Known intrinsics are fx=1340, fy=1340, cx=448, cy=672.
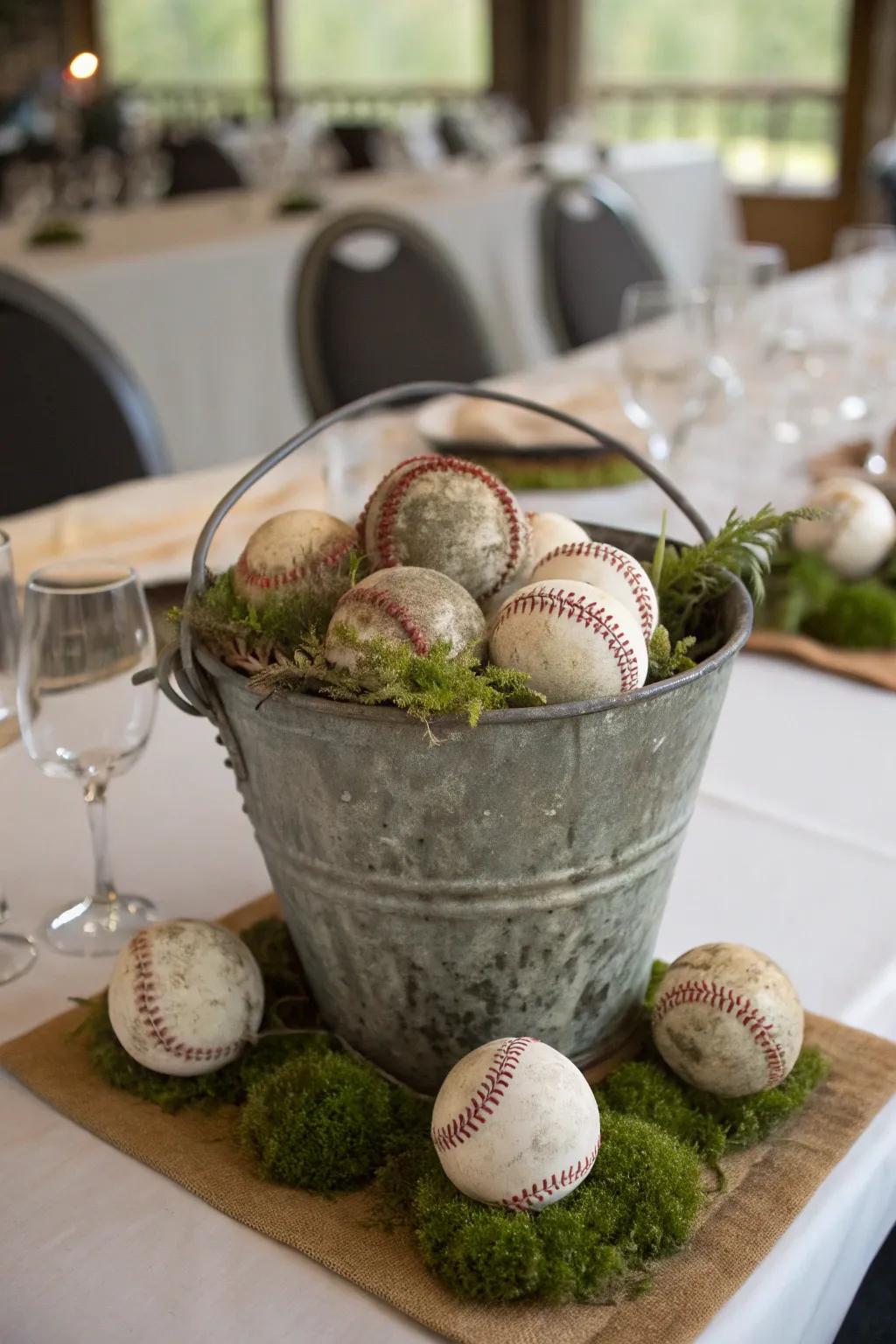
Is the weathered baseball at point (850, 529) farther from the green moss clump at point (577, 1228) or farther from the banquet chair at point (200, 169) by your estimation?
the banquet chair at point (200, 169)

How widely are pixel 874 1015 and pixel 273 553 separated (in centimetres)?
37

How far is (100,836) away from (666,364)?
86cm

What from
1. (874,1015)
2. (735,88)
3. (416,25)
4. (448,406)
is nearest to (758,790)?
(874,1015)

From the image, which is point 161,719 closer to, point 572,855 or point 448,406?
point 572,855

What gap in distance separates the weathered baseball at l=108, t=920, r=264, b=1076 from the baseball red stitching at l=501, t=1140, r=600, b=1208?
15 cm

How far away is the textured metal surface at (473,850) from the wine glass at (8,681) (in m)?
0.17

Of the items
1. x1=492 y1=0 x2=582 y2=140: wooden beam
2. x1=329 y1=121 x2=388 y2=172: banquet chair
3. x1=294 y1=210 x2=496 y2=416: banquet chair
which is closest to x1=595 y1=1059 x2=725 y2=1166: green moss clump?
x1=294 y1=210 x2=496 y2=416: banquet chair

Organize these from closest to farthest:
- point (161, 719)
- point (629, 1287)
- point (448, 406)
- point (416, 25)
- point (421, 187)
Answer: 1. point (629, 1287)
2. point (161, 719)
3. point (448, 406)
4. point (421, 187)
5. point (416, 25)

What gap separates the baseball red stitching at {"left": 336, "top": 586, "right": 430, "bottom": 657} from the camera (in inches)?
20.5

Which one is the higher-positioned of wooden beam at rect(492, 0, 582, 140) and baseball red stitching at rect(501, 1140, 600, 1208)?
wooden beam at rect(492, 0, 582, 140)

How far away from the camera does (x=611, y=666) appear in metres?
0.53

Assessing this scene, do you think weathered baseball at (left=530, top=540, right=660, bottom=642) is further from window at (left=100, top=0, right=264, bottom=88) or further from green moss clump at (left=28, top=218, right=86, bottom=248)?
window at (left=100, top=0, right=264, bottom=88)

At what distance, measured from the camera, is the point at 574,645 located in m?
0.52

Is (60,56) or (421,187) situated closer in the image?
(421,187)
